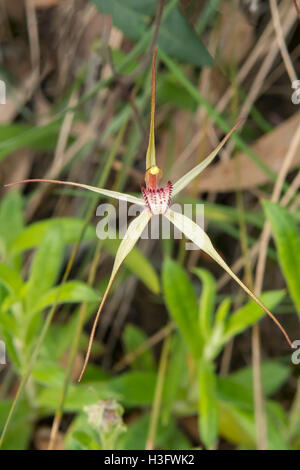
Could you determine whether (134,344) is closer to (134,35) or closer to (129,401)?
(129,401)

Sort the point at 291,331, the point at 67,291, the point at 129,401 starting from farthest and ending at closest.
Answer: the point at 291,331 < the point at 129,401 < the point at 67,291

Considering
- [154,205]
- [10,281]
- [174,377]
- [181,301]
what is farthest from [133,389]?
[154,205]

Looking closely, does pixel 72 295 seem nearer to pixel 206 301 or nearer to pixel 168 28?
pixel 206 301

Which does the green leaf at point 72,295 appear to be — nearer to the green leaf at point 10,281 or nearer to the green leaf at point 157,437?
the green leaf at point 10,281

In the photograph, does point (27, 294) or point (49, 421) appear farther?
point (49, 421)

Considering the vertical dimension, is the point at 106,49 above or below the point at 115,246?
above

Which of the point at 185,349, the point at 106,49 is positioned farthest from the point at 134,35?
the point at 185,349

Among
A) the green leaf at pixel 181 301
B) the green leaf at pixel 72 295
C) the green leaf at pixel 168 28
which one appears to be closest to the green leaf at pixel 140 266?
the green leaf at pixel 181 301

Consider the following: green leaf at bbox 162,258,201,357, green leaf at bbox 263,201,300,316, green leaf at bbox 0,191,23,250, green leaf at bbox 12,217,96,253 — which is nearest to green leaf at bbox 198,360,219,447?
green leaf at bbox 162,258,201,357
